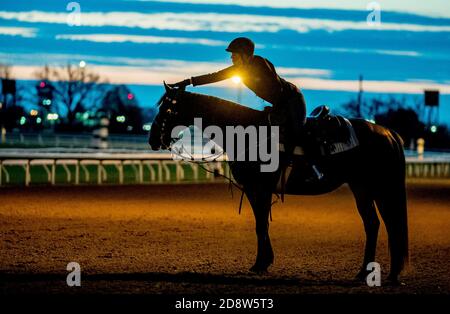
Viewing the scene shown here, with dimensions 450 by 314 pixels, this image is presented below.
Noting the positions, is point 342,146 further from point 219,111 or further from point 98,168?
point 98,168

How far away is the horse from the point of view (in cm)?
1027

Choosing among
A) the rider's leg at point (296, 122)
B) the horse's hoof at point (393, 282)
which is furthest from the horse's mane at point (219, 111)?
the horse's hoof at point (393, 282)

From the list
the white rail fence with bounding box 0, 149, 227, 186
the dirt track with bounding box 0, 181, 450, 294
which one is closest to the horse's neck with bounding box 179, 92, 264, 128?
the dirt track with bounding box 0, 181, 450, 294

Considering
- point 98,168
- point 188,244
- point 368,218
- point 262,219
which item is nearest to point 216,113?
point 262,219

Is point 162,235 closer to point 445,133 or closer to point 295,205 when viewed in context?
point 295,205

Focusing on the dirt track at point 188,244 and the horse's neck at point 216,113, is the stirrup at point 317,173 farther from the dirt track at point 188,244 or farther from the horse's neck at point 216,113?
the dirt track at point 188,244

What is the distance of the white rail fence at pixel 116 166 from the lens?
29758 mm

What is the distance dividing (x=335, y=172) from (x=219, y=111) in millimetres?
1603

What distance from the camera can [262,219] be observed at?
1059 centimetres

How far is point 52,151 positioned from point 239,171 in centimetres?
3894

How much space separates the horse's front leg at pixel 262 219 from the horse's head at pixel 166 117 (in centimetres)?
117

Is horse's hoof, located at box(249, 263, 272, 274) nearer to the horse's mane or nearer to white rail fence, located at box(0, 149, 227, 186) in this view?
the horse's mane

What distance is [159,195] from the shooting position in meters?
24.0

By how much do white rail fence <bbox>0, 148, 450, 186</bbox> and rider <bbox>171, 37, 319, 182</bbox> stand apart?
50.2 ft
